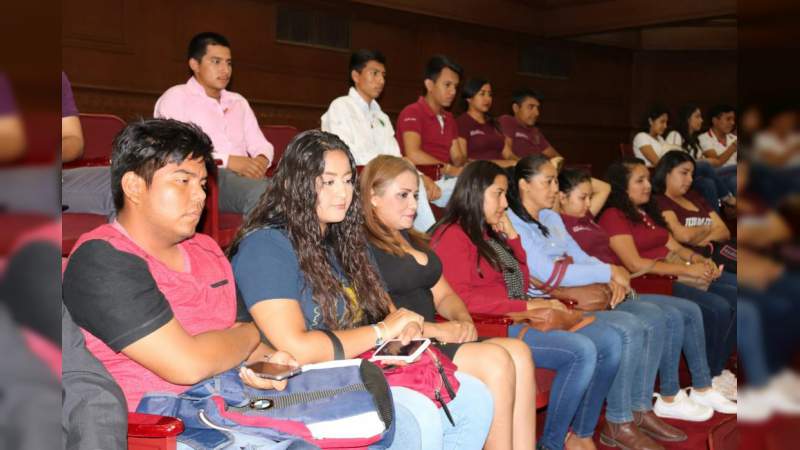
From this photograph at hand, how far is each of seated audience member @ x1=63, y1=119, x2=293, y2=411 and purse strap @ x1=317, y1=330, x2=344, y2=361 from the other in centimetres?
16

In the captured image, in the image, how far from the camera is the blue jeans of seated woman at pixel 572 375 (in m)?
2.67

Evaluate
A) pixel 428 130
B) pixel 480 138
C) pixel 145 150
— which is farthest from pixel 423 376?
pixel 480 138

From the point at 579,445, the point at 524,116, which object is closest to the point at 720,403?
the point at 579,445

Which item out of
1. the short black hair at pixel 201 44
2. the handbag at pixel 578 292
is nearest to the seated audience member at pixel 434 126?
the handbag at pixel 578 292

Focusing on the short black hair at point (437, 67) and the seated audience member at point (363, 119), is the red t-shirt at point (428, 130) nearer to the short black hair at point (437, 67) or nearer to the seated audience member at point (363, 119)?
the short black hair at point (437, 67)

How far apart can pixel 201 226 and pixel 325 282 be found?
38.5 inches

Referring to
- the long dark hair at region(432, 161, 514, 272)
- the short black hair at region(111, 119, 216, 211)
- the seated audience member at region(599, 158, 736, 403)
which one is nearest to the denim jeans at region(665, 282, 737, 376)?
the seated audience member at region(599, 158, 736, 403)

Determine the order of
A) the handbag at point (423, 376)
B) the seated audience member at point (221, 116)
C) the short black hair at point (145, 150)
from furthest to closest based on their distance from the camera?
the seated audience member at point (221, 116) → the handbag at point (423, 376) → the short black hair at point (145, 150)

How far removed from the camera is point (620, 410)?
3.04m

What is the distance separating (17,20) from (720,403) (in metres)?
3.66

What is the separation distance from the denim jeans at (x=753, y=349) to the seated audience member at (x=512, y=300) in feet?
8.12

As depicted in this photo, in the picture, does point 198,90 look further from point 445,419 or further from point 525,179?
point 445,419

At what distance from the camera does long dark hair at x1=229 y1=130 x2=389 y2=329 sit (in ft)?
6.72

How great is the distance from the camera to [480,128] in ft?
16.9
